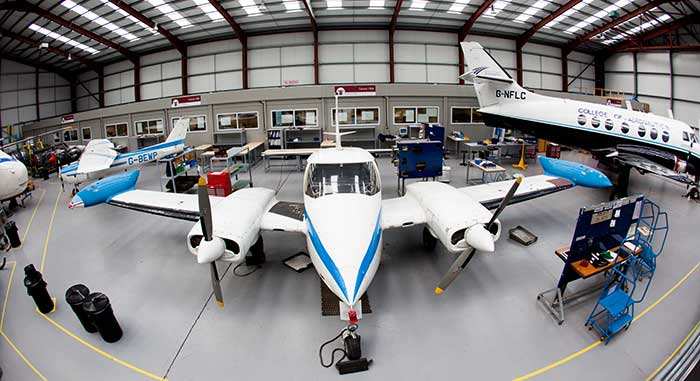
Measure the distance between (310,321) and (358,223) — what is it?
1735 millimetres

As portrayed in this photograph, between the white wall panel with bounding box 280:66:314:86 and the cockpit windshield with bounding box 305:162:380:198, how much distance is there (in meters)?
16.2

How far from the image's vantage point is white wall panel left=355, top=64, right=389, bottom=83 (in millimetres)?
19297

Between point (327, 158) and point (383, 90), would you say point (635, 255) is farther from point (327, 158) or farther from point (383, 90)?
point (383, 90)

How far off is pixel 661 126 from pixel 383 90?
1215cm

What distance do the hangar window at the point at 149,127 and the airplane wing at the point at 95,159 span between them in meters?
9.35

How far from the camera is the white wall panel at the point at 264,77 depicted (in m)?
19.6

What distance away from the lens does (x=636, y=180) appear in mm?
11453

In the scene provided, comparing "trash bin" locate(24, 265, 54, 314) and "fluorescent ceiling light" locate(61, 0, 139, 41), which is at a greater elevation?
"fluorescent ceiling light" locate(61, 0, 139, 41)

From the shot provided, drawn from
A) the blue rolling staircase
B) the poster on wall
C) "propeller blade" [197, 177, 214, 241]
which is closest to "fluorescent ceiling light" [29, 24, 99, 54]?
the poster on wall

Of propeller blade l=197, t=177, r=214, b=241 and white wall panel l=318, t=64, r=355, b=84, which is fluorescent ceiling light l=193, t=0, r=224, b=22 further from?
propeller blade l=197, t=177, r=214, b=241

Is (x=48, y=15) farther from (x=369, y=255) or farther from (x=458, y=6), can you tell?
(x=458, y=6)

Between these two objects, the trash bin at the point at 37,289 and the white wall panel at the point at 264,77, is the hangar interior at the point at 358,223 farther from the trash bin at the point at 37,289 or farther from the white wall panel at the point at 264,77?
the white wall panel at the point at 264,77

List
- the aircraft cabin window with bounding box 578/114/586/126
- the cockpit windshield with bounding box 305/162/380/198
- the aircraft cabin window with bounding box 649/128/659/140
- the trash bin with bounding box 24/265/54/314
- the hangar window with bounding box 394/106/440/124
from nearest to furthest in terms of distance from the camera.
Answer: the trash bin with bounding box 24/265/54/314 < the cockpit windshield with bounding box 305/162/380/198 < the aircraft cabin window with bounding box 649/128/659/140 < the aircraft cabin window with bounding box 578/114/586/126 < the hangar window with bounding box 394/106/440/124

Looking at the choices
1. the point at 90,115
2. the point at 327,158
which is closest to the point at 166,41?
the point at 90,115
